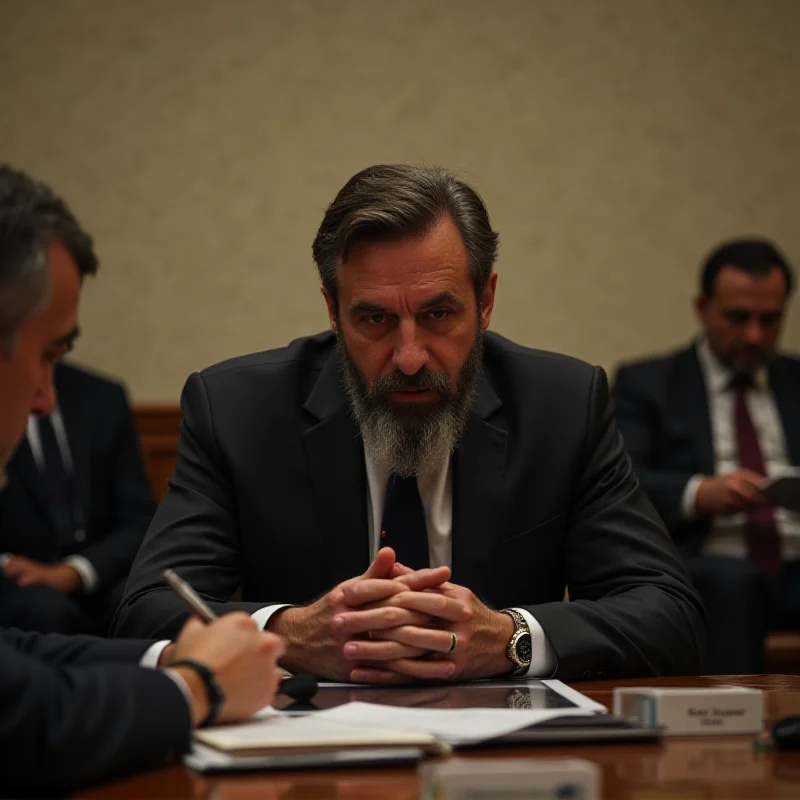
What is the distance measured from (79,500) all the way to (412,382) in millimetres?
2427

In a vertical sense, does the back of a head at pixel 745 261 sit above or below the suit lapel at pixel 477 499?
above

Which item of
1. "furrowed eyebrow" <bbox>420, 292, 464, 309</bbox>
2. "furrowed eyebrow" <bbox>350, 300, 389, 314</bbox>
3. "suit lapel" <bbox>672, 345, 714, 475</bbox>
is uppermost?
"suit lapel" <bbox>672, 345, 714, 475</bbox>

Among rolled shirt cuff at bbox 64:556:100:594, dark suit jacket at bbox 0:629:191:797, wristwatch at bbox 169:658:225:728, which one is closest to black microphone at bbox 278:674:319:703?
wristwatch at bbox 169:658:225:728

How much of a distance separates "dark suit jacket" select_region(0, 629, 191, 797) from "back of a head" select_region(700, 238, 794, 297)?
172 inches

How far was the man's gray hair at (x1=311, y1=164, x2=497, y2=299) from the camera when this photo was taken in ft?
8.89

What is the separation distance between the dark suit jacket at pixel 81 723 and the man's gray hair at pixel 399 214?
137cm

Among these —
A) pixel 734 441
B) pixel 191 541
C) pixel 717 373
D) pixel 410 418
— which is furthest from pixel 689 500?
pixel 191 541

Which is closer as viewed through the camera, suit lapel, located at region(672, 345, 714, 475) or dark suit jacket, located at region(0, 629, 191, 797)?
dark suit jacket, located at region(0, 629, 191, 797)

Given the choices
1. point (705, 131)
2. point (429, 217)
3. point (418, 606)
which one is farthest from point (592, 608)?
point (705, 131)

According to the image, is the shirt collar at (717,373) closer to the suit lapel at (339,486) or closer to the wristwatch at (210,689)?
the suit lapel at (339,486)

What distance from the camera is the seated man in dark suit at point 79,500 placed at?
180 inches

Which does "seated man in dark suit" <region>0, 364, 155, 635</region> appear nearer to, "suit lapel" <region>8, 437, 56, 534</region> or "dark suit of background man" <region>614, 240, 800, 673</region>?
"suit lapel" <region>8, 437, 56, 534</region>

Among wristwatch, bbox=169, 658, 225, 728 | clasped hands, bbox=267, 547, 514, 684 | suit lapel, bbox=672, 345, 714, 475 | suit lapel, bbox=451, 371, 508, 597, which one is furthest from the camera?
suit lapel, bbox=672, 345, 714, 475

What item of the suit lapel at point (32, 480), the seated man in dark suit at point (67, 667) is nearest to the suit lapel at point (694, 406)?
the suit lapel at point (32, 480)
